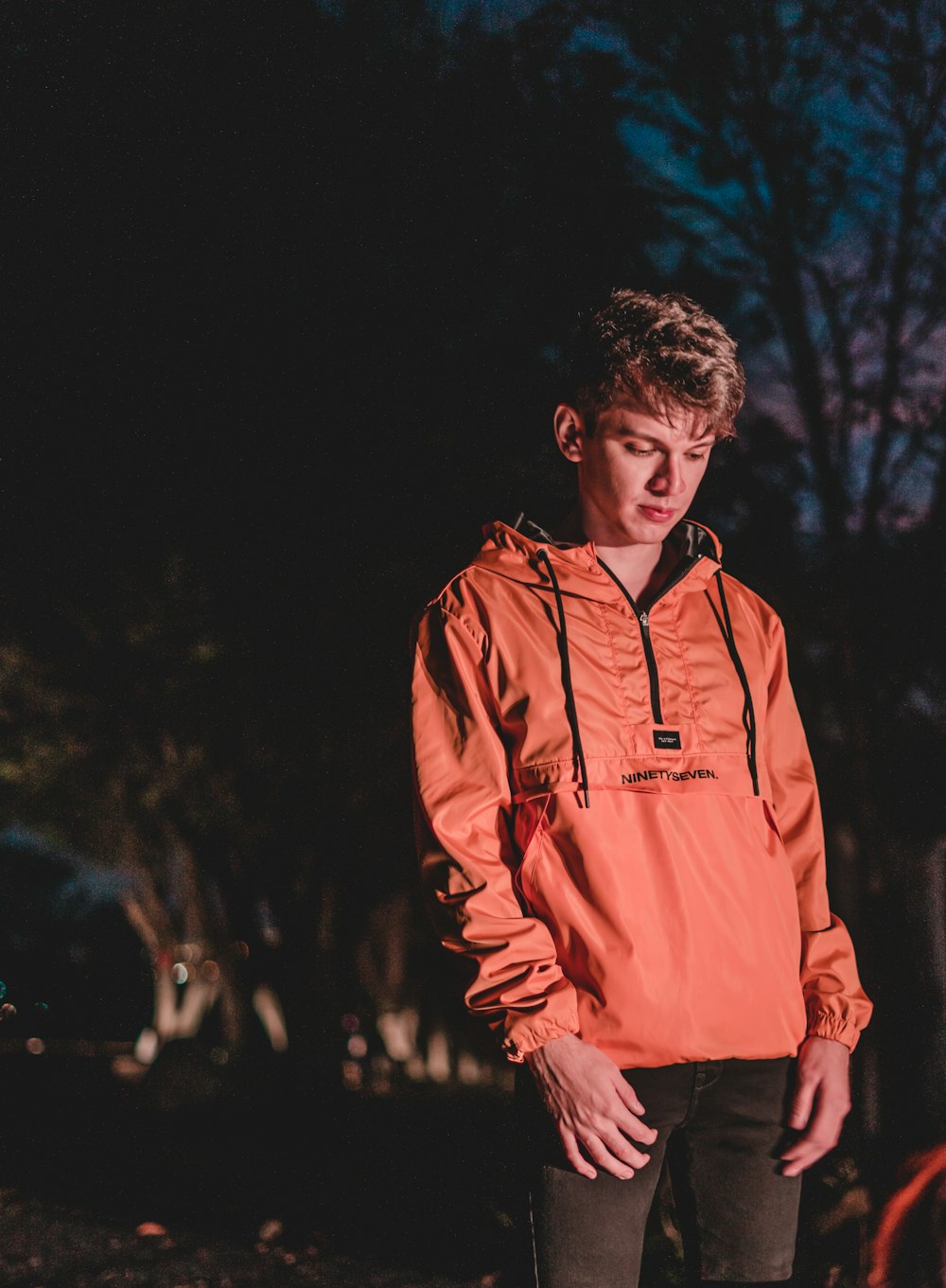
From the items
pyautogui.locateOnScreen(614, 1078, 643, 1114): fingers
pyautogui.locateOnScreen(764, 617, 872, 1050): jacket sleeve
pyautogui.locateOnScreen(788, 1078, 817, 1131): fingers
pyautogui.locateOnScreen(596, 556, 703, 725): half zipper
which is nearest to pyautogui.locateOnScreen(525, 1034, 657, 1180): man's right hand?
pyautogui.locateOnScreen(614, 1078, 643, 1114): fingers

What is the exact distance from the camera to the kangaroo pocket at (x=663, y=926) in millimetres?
1706

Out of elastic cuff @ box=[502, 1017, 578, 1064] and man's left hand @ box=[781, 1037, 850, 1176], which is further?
man's left hand @ box=[781, 1037, 850, 1176]

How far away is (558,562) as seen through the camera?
197 cm

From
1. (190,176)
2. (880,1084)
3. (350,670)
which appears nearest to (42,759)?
(350,670)

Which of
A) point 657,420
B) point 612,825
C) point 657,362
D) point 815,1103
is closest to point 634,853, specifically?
point 612,825

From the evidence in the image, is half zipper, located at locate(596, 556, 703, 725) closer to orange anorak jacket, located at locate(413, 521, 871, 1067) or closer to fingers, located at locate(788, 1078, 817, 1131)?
orange anorak jacket, located at locate(413, 521, 871, 1067)

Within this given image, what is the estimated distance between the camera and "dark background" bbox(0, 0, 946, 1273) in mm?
3102

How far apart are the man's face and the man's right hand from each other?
1.03m

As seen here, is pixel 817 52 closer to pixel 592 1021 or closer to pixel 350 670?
A: pixel 350 670

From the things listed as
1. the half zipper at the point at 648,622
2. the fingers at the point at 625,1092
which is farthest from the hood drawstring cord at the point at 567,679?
the fingers at the point at 625,1092

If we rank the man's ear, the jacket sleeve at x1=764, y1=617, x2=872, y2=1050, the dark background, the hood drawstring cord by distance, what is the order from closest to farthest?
the hood drawstring cord
the jacket sleeve at x1=764, y1=617, x2=872, y2=1050
the man's ear
the dark background

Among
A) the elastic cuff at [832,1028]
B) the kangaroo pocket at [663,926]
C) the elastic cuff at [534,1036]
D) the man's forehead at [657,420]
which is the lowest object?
the elastic cuff at [832,1028]

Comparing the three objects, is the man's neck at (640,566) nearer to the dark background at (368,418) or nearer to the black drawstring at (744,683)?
the black drawstring at (744,683)

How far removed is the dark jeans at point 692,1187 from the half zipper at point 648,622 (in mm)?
690
